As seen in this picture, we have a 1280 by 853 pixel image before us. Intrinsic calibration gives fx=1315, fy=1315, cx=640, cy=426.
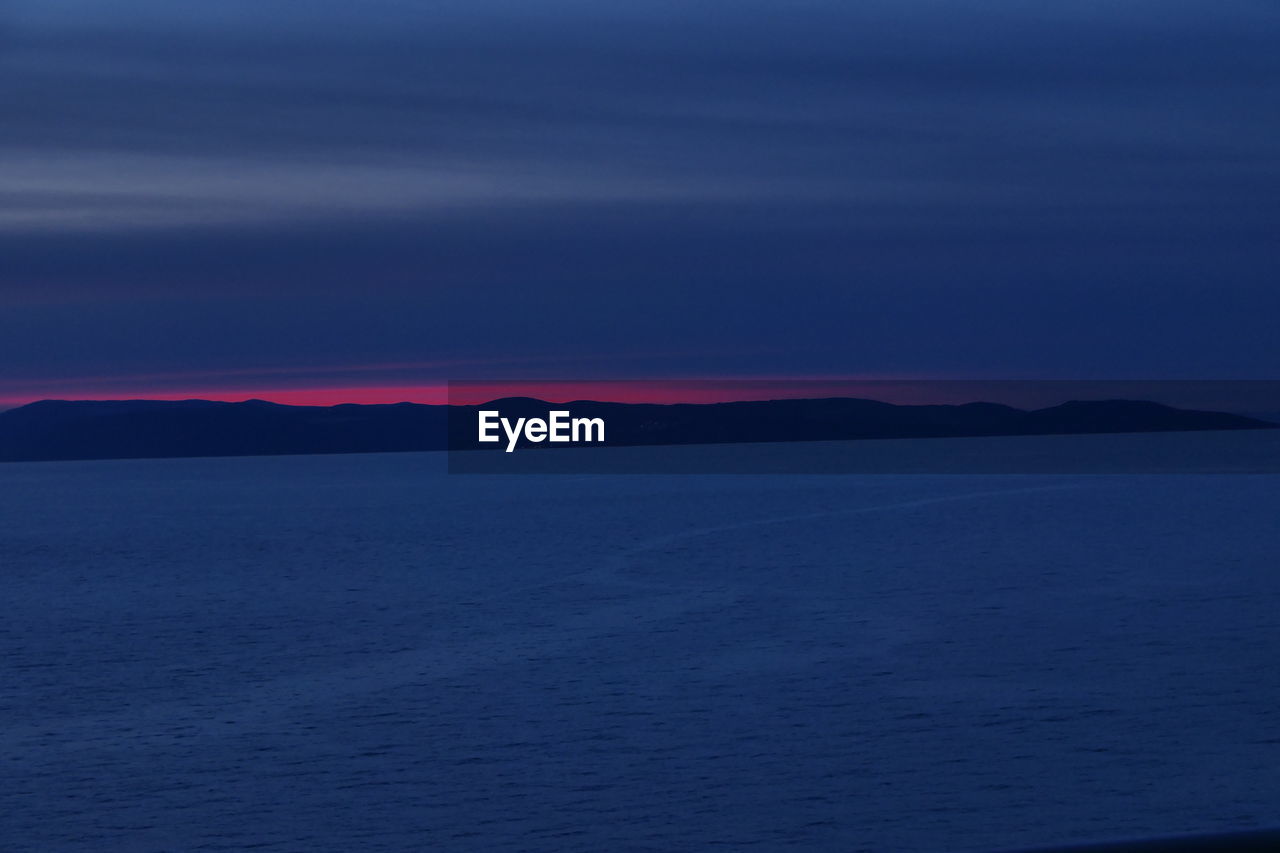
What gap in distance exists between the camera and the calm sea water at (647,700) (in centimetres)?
2270

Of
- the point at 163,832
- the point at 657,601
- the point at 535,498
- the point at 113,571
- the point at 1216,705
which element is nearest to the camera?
the point at 163,832

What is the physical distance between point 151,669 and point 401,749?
16.3 m

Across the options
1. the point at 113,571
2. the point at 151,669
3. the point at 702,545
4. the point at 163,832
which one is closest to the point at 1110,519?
the point at 702,545

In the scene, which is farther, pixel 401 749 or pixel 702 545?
pixel 702 545

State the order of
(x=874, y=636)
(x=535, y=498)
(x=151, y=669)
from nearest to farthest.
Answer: (x=151, y=669)
(x=874, y=636)
(x=535, y=498)

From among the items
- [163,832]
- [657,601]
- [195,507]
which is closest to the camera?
[163,832]

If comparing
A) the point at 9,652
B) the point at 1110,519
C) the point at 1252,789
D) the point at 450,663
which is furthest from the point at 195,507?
the point at 1252,789

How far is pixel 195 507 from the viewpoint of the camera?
6053 inches

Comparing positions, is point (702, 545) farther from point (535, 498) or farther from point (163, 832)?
point (535, 498)

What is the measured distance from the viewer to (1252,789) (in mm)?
23578

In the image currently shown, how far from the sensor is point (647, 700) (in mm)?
33406

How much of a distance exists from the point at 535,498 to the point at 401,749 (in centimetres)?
14484

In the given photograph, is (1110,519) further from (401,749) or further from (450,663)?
(401,749)

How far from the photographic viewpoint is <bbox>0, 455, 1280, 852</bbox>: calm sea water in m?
22.7
